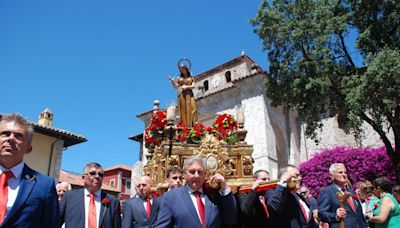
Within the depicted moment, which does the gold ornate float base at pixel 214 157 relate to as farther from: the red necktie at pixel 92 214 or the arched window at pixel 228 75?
the arched window at pixel 228 75

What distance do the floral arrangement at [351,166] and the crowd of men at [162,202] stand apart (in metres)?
14.2

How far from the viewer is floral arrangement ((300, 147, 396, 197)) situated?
16859 millimetres

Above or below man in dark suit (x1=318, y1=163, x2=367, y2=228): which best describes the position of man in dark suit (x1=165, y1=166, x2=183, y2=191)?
above

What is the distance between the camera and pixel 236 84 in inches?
848

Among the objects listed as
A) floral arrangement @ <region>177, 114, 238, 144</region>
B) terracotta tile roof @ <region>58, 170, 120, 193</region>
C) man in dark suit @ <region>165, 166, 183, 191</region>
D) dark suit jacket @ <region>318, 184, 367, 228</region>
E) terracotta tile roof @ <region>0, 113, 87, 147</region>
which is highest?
terracotta tile roof @ <region>0, 113, 87, 147</region>

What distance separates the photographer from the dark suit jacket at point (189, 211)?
2816 mm

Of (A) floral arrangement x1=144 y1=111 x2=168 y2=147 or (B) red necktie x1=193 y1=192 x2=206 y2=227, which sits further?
(A) floral arrangement x1=144 y1=111 x2=168 y2=147

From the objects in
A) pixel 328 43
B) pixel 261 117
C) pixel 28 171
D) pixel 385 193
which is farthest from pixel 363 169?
pixel 28 171

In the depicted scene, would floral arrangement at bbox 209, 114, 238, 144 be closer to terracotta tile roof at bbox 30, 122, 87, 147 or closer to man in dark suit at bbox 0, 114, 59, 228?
man in dark suit at bbox 0, 114, 59, 228

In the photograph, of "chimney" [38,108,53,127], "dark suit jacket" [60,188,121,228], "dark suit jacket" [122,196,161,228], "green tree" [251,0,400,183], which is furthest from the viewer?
"chimney" [38,108,53,127]

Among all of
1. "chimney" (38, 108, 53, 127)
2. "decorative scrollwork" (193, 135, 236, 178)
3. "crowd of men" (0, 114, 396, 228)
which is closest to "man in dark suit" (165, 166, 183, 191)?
"crowd of men" (0, 114, 396, 228)

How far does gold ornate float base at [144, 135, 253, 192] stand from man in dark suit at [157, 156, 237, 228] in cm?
514

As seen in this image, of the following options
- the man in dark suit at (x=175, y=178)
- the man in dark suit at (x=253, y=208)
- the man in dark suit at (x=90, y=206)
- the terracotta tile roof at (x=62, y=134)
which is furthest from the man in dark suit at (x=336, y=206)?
the terracotta tile roof at (x=62, y=134)

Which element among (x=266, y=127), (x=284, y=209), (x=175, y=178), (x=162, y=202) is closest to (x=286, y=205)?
(x=284, y=209)
